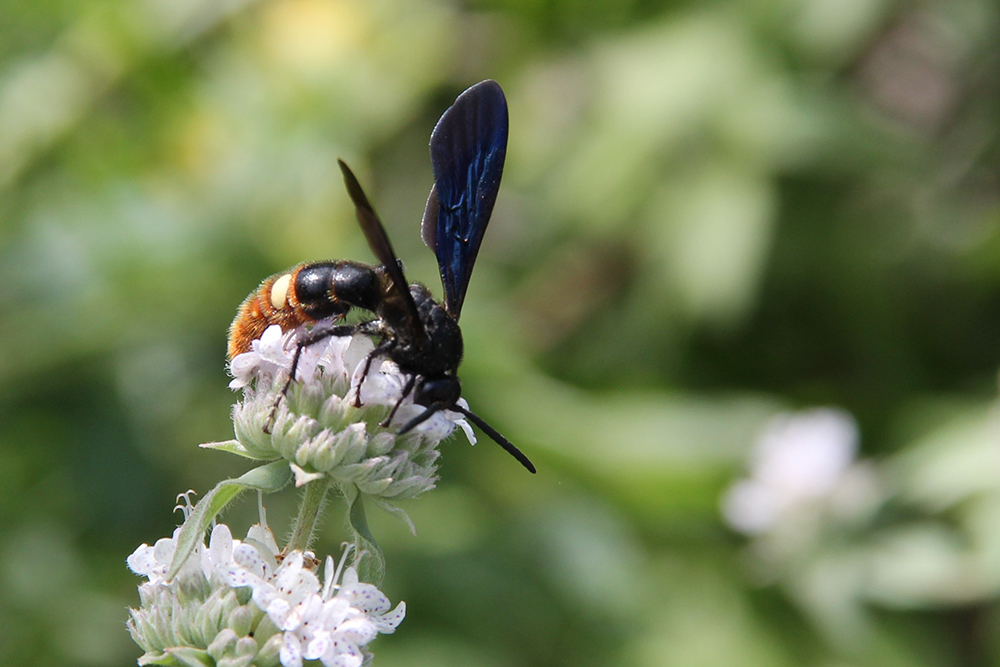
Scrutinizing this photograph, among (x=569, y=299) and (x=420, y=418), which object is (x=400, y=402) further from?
(x=569, y=299)

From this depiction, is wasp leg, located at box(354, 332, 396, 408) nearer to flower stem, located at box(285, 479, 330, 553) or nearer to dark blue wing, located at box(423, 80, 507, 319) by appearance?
flower stem, located at box(285, 479, 330, 553)

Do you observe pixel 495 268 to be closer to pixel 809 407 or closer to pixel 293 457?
pixel 809 407

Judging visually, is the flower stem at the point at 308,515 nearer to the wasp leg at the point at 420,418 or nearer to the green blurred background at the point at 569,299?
the wasp leg at the point at 420,418

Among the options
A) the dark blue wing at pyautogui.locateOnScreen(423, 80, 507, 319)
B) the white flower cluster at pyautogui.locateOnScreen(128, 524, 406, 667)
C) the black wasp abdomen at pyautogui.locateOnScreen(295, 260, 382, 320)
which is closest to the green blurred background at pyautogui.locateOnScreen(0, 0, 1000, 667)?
the dark blue wing at pyautogui.locateOnScreen(423, 80, 507, 319)

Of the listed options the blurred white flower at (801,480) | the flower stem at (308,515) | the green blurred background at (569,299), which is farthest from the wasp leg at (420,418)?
the blurred white flower at (801,480)

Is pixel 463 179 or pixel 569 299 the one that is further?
pixel 569 299

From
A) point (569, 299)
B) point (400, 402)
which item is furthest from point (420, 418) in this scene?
point (569, 299)
